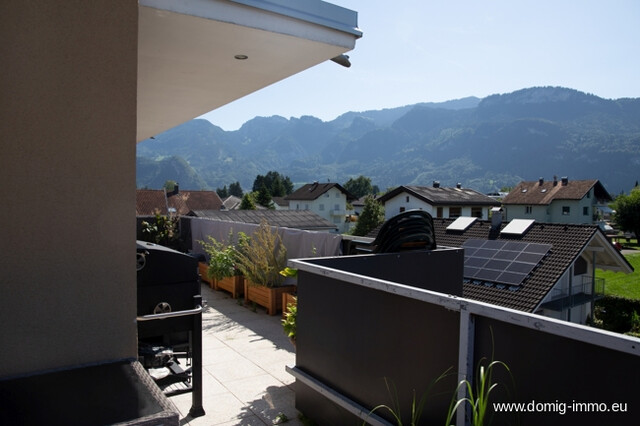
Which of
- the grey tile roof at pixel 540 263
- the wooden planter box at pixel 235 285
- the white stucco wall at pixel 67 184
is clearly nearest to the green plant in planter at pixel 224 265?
the wooden planter box at pixel 235 285

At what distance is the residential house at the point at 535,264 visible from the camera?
42.6 ft

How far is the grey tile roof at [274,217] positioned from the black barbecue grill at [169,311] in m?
11.5

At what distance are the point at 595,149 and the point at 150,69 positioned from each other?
206 meters

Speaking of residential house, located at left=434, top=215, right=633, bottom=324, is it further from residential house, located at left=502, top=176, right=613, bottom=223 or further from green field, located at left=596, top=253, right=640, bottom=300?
residential house, located at left=502, top=176, right=613, bottom=223

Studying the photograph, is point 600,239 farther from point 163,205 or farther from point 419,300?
point 163,205

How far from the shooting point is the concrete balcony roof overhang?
275 cm

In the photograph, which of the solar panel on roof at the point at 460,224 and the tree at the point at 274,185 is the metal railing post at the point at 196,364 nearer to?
the solar panel on roof at the point at 460,224

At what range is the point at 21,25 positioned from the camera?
67.9 inches

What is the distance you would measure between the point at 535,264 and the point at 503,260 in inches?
40.8

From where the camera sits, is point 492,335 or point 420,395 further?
point 420,395

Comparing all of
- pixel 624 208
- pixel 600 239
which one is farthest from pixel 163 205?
pixel 624 208

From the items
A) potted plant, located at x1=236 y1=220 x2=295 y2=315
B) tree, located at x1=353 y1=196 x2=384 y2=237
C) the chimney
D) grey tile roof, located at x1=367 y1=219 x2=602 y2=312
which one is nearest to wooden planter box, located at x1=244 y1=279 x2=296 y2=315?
potted plant, located at x1=236 y1=220 x2=295 y2=315

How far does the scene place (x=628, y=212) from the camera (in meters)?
44.7

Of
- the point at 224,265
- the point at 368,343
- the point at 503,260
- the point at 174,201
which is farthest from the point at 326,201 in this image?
the point at 368,343
